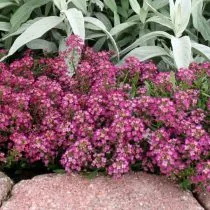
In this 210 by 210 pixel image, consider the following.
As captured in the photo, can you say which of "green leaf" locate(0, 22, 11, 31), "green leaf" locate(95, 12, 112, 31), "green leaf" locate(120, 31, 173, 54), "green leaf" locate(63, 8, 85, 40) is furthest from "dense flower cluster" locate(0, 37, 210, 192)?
"green leaf" locate(95, 12, 112, 31)

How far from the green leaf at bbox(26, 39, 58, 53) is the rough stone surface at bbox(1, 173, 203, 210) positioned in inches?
43.8

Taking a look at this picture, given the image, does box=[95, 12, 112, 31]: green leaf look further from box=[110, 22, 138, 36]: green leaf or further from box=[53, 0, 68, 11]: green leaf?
box=[53, 0, 68, 11]: green leaf

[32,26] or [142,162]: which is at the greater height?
[32,26]

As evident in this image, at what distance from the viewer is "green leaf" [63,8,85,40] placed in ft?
9.55

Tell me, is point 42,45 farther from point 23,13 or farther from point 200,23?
point 200,23

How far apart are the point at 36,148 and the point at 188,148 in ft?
2.11

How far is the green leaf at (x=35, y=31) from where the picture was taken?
2.89 meters

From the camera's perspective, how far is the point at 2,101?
8.08 ft

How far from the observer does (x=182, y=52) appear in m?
2.86

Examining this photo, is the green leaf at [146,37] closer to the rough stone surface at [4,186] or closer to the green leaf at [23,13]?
the green leaf at [23,13]

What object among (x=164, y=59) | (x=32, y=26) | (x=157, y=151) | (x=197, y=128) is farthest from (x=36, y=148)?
(x=164, y=59)

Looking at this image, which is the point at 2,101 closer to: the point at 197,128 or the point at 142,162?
the point at 142,162

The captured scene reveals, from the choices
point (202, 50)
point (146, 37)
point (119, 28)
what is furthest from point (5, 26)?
point (202, 50)

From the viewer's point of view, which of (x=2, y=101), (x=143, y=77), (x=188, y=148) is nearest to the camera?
(x=188, y=148)
